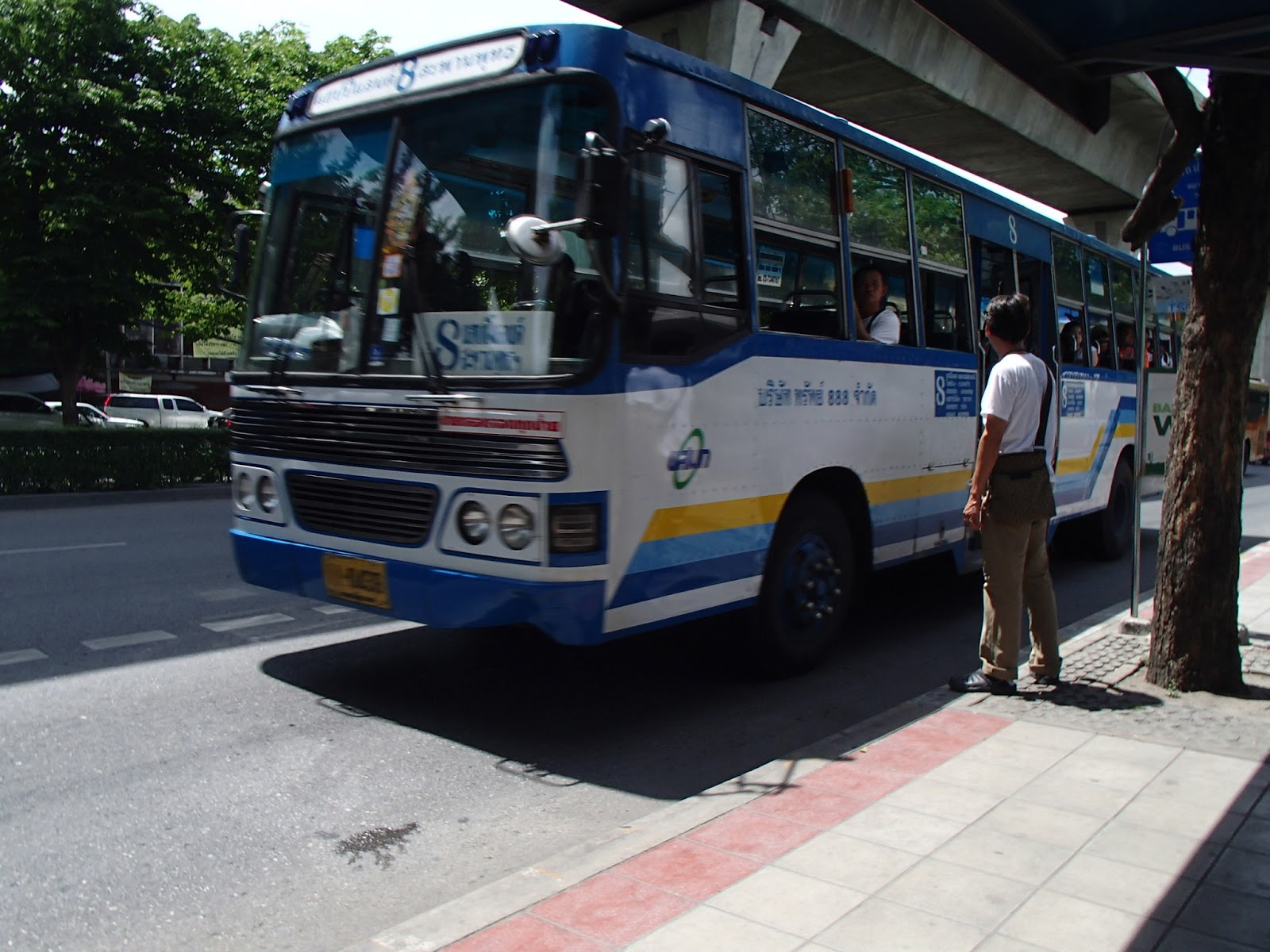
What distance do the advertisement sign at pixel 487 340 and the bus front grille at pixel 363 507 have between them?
603 millimetres

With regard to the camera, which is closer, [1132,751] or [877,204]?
[1132,751]

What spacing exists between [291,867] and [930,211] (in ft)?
19.3

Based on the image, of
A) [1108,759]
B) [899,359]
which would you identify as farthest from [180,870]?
[899,359]

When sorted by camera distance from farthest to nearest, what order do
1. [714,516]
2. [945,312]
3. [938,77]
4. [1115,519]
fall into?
[938,77], [1115,519], [945,312], [714,516]

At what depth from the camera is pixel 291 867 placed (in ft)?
12.6

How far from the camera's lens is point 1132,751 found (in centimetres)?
485

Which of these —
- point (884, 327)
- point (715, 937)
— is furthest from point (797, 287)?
point (715, 937)

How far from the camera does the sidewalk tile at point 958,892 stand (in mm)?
3305

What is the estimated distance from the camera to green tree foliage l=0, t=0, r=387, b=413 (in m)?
19.0

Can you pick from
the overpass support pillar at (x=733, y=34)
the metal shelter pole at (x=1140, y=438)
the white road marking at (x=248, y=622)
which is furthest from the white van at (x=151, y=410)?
the metal shelter pole at (x=1140, y=438)

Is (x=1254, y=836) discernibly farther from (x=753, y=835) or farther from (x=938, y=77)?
(x=938, y=77)

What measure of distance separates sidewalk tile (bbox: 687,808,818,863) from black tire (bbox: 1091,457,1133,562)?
8.20 metres

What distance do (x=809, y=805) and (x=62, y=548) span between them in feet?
29.3

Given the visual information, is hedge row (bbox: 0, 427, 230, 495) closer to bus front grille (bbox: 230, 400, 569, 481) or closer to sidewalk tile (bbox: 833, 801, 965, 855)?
bus front grille (bbox: 230, 400, 569, 481)
